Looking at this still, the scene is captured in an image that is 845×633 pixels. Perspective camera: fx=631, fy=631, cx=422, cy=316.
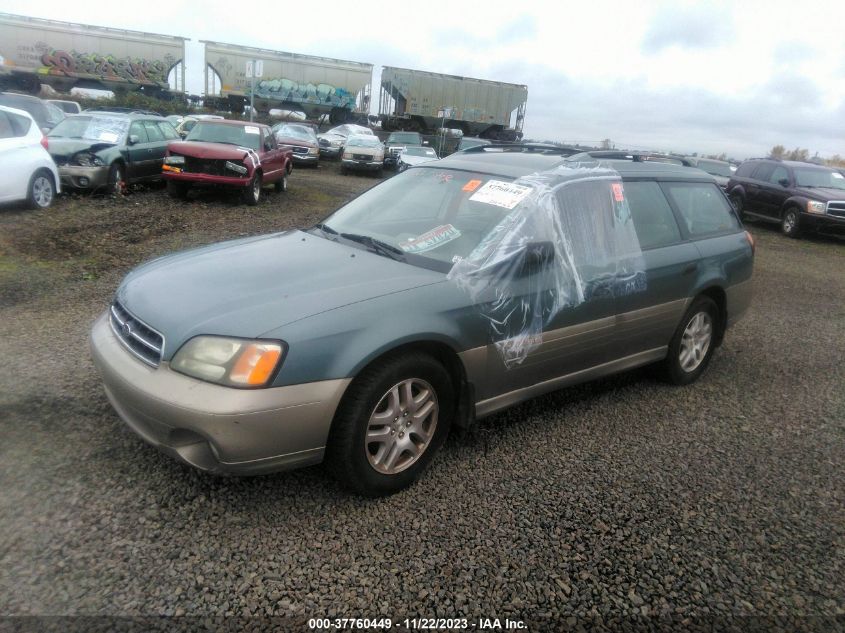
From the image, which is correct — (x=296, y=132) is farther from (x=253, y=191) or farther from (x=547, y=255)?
(x=547, y=255)

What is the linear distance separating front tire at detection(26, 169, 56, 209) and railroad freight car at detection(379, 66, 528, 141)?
2548 centimetres

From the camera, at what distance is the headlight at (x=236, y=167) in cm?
1142

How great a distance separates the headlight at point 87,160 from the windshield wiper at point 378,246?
8.68m

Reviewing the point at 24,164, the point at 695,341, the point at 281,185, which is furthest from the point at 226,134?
the point at 695,341

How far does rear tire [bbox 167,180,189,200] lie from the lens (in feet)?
37.6

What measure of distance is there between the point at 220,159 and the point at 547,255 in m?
9.33

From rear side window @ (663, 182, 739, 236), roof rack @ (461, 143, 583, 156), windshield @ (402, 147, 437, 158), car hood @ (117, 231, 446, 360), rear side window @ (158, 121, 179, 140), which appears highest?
roof rack @ (461, 143, 583, 156)

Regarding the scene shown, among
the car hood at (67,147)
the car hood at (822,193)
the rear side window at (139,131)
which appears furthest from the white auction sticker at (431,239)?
the car hood at (822,193)

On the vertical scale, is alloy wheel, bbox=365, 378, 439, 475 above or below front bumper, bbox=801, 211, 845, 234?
above

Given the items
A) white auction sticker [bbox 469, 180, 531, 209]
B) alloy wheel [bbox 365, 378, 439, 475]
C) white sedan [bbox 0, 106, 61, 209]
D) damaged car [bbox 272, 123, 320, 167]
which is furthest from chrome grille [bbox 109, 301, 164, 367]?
damaged car [bbox 272, 123, 320, 167]

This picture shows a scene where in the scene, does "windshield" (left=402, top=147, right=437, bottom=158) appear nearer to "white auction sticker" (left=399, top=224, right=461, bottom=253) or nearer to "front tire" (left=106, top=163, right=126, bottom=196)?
"front tire" (left=106, top=163, right=126, bottom=196)

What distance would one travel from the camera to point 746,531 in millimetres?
2980

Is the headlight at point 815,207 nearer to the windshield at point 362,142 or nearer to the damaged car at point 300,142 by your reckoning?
the windshield at point 362,142

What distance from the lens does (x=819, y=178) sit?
49.3 feet
